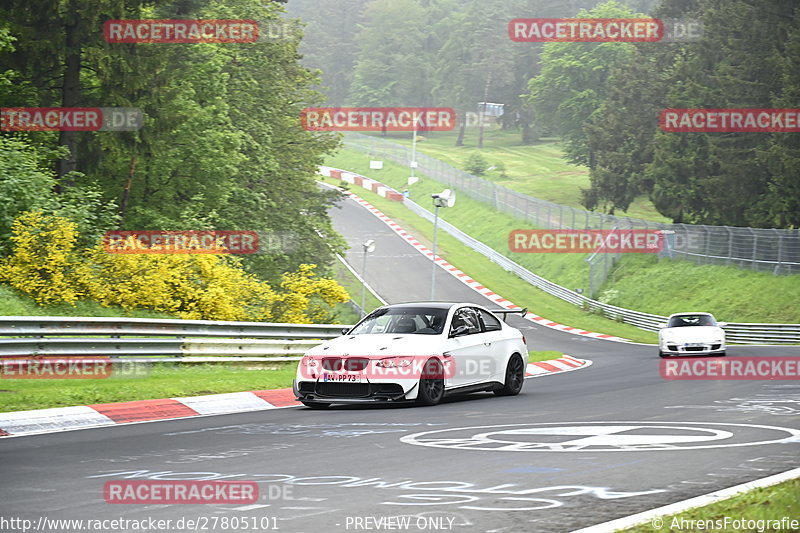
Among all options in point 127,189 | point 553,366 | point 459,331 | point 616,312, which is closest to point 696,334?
point 553,366

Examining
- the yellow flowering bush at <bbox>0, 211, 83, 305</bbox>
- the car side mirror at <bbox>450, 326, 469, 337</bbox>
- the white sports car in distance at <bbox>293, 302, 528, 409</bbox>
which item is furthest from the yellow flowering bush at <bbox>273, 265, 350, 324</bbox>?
the car side mirror at <bbox>450, 326, 469, 337</bbox>

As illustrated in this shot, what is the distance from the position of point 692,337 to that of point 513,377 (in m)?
13.7

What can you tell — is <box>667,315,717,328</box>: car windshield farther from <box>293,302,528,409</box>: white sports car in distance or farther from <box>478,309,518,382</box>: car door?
<box>293,302,528,409</box>: white sports car in distance

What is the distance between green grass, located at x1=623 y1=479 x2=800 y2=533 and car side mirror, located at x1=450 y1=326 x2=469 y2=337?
8.45 m

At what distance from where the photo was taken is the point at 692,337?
29453 millimetres

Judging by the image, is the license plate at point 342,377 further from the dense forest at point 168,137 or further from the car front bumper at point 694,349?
the car front bumper at point 694,349

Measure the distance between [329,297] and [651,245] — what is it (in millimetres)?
35724

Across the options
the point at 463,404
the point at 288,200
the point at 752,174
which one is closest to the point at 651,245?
the point at 752,174

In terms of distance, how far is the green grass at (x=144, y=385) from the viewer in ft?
45.2

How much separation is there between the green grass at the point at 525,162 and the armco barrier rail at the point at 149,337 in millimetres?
68597

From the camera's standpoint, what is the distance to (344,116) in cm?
16862

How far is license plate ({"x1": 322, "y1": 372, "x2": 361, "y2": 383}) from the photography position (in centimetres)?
1441

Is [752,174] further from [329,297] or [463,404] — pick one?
[463,404]

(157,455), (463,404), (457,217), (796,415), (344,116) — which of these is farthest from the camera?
(344,116)
